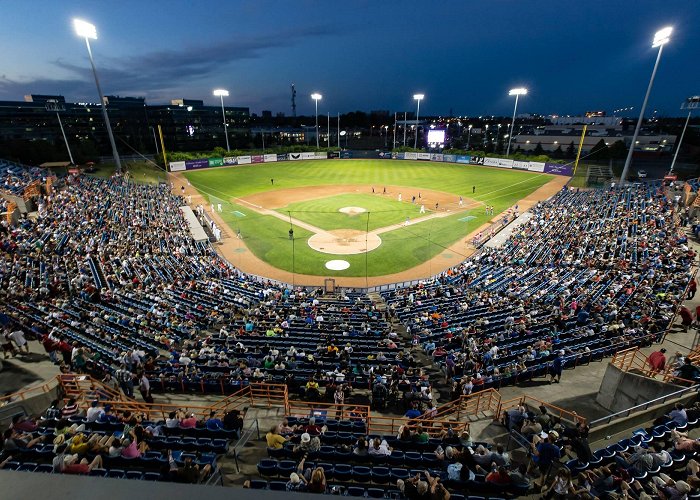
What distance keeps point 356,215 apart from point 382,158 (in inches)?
2161

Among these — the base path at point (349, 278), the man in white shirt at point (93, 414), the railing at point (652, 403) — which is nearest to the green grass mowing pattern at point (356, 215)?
the base path at point (349, 278)

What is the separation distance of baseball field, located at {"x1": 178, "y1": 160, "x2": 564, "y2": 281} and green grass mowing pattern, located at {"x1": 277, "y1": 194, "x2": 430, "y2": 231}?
11 centimetres

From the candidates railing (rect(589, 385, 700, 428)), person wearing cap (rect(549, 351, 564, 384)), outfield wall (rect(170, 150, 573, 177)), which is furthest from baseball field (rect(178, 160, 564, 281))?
railing (rect(589, 385, 700, 428))

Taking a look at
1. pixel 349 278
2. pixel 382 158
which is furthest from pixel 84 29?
pixel 382 158

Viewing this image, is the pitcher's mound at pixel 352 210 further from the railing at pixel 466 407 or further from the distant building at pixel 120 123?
the distant building at pixel 120 123

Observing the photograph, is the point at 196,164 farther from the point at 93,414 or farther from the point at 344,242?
the point at 93,414

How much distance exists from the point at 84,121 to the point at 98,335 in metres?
115

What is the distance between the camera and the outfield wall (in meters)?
68.0

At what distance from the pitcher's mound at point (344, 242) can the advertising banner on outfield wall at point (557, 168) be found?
4787 cm

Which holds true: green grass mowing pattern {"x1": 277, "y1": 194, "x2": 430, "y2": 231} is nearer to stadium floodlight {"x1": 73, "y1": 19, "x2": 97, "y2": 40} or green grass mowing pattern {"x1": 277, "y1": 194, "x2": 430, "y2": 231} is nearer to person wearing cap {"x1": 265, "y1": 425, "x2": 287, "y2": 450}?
stadium floodlight {"x1": 73, "y1": 19, "x2": 97, "y2": 40}

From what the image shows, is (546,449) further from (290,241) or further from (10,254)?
(10,254)

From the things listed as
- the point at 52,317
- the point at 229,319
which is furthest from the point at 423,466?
the point at 52,317

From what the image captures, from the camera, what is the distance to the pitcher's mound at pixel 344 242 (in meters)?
31.4

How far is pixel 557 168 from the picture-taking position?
6550 cm
